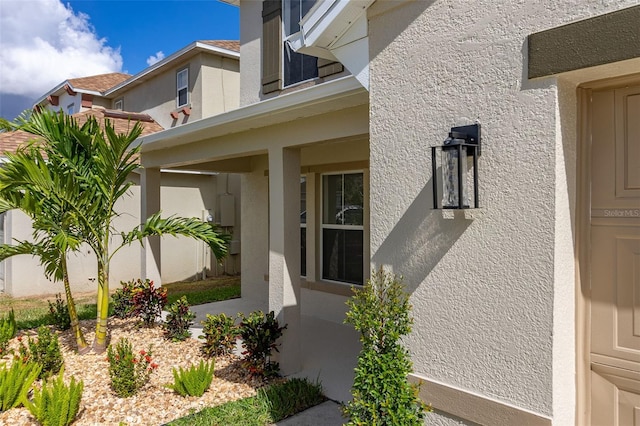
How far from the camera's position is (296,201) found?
604 centimetres

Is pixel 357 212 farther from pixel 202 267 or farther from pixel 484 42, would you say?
pixel 202 267

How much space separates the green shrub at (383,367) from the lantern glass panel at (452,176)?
833 millimetres

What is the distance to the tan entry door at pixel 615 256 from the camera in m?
2.76

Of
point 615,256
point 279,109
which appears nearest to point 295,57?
point 279,109

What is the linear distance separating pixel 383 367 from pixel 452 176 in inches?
58.2

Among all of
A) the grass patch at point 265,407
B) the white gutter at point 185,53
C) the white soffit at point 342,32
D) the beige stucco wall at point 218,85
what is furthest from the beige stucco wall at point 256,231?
the white soffit at point 342,32

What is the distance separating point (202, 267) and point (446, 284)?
42.5ft

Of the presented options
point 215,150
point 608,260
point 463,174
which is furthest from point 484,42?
point 215,150

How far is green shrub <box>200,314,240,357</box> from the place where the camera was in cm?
644

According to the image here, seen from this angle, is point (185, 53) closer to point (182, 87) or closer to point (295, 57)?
point (182, 87)

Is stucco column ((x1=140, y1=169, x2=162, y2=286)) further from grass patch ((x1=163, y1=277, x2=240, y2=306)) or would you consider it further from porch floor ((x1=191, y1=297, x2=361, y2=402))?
porch floor ((x1=191, y1=297, x2=361, y2=402))

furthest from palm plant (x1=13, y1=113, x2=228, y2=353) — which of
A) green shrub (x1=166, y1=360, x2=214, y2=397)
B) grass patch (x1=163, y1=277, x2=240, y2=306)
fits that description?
grass patch (x1=163, y1=277, x2=240, y2=306)

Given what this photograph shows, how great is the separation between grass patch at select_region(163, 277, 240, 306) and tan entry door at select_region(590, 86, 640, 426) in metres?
9.17

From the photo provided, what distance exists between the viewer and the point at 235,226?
622 inches
